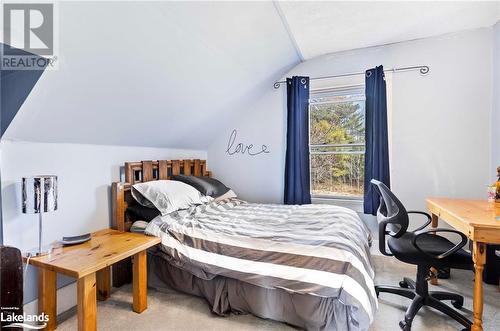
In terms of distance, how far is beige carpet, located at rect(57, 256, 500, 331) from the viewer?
5.54ft

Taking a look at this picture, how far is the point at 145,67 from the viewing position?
Answer: 73.2 inches

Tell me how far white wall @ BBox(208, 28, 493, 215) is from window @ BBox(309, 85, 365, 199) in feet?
1.08

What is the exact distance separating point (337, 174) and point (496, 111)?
5.42ft

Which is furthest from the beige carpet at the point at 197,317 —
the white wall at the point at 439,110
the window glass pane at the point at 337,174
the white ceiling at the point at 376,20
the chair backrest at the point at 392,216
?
the white ceiling at the point at 376,20

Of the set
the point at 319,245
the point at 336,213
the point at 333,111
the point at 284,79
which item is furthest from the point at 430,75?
the point at 319,245

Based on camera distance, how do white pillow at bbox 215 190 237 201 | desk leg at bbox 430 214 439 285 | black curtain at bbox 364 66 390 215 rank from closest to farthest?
desk leg at bbox 430 214 439 285
black curtain at bbox 364 66 390 215
white pillow at bbox 215 190 237 201

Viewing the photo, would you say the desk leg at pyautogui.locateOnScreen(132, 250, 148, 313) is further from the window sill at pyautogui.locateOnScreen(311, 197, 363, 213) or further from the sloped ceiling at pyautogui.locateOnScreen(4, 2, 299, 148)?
the window sill at pyautogui.locateOnScreen(311, 197, 363, 213)

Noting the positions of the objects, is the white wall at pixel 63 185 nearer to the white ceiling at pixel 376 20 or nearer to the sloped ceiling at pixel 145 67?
the sloped ceiling at pixel 145 67

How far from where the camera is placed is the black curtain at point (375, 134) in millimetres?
2770

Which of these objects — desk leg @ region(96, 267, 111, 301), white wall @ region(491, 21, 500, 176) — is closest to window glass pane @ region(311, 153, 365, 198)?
white wall @ region(491, 21, 500, 176)

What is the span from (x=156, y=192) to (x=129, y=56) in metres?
1.18

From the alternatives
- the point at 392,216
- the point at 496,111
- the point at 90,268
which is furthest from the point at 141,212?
the point at 496,111

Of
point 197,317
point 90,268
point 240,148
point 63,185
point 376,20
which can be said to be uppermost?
point 376,20

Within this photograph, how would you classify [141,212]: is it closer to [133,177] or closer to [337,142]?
[133,177]
